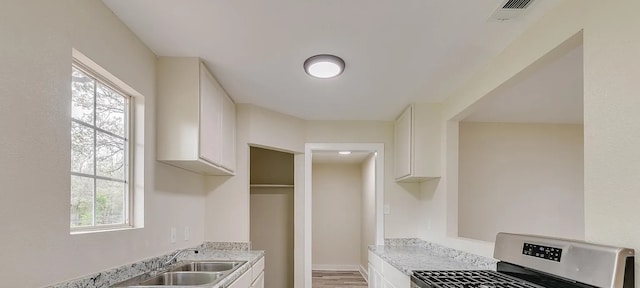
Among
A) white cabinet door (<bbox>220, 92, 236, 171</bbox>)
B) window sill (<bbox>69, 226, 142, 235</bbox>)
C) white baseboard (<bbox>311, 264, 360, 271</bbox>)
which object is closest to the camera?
window sill (<bbox>69, 226, 142, 235</bbox>)

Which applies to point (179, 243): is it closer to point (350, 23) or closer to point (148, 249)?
point (148, 249)

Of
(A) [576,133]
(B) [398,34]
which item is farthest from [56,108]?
(A) [576,133]

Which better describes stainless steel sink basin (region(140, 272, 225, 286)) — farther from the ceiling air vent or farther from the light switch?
the ceiling air vent

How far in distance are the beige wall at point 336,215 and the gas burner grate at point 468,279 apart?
204 inches

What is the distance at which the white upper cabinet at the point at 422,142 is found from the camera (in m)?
3.55

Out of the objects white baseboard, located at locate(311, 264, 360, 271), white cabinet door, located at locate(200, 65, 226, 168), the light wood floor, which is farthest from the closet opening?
white baseboard, located at locate(311, 264, 360, 271)

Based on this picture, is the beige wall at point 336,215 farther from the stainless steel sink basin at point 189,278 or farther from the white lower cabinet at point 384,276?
the stainless steel sink basin at point 189,278

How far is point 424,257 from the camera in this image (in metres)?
3.30

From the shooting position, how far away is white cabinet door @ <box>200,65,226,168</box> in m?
2.64

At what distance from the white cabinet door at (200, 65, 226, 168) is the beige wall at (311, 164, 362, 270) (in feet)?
15.4

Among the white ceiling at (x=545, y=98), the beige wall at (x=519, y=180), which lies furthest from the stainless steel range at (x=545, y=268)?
the beige wall at (x=519, y=180)

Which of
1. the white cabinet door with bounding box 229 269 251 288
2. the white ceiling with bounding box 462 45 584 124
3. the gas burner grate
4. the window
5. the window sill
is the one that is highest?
the white ceiling with bounding box 462 45 584 124

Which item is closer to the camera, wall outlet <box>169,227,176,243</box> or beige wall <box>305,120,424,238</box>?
wall outlet <box>169,227,176,243</box>

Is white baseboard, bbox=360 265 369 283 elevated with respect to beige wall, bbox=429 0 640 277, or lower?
lower
